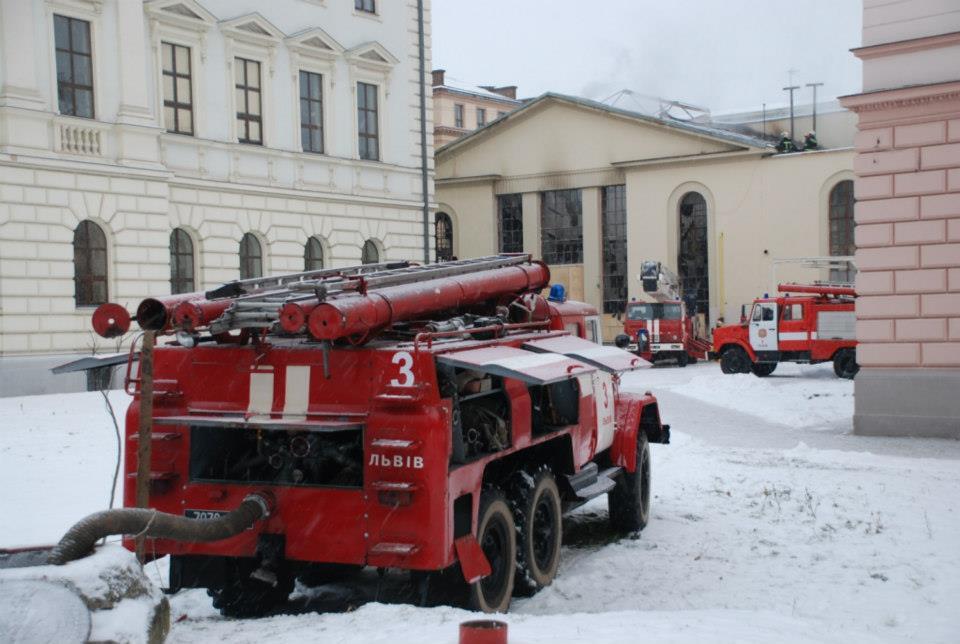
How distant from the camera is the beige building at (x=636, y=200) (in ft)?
143

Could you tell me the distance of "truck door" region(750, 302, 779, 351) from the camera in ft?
105

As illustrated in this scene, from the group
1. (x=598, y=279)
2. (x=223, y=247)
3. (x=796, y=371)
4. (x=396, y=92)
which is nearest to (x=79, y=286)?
(x=223, y=247)

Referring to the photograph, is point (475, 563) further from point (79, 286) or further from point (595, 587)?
point (79, 286)

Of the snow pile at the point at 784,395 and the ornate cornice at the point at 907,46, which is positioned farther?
the snow pile at the point at 784,395

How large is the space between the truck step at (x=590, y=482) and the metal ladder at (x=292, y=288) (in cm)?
200

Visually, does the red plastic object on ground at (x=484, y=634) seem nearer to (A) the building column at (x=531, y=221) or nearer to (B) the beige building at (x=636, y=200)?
(B) the beige building at (x=636, y=200)

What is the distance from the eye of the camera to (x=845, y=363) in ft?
102

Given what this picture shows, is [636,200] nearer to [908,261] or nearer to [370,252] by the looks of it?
[370,252]

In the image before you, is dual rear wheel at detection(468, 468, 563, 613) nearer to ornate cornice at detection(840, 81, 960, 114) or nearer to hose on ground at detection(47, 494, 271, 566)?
hose on ground at detection(47, 494, 271, 566)

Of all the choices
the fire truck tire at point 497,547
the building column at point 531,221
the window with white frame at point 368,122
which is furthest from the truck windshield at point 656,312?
the fire truck tire at point 497,547

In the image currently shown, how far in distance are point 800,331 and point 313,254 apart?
14.4 meters

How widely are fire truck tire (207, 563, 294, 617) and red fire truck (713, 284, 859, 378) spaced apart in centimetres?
2554

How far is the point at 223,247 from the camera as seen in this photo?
26828 mm

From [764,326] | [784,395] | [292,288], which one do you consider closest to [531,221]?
[764,326]
